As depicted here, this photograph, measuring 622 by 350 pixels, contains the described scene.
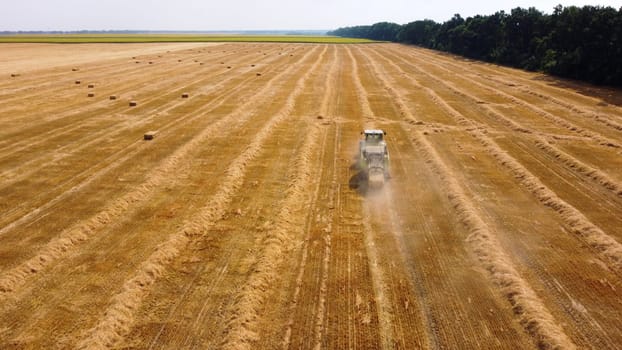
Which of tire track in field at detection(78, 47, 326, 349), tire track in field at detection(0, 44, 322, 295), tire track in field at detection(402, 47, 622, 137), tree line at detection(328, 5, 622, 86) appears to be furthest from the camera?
tree line at detection(328, 5, 622, 86)

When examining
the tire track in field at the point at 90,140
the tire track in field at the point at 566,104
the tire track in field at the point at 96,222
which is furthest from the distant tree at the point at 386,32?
the tire track in field at the point at 96,222

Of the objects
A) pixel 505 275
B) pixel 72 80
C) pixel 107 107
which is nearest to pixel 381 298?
pixel 505 275

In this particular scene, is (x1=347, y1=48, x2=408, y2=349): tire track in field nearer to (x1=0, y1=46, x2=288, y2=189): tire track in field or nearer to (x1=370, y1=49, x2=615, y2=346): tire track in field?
(x1=370, y1=49, x2=615, y2=346): tire track in field

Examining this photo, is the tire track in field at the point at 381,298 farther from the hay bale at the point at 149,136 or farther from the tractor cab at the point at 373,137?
the hay bale at the point at 149,136

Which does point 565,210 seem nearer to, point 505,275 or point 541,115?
point 505,275

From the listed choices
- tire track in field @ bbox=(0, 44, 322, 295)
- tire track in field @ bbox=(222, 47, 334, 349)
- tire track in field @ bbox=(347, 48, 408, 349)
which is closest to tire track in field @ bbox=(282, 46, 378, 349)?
tire track in field @ bbox=(347, 48, 408, 349)


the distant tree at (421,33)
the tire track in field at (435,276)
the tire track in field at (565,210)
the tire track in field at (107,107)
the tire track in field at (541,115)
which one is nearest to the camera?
the tire track in field at (435,276)
